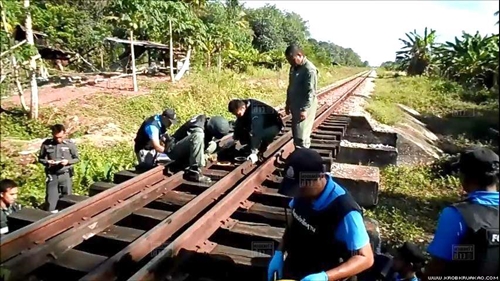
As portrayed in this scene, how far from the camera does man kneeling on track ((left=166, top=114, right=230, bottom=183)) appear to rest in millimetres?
5625

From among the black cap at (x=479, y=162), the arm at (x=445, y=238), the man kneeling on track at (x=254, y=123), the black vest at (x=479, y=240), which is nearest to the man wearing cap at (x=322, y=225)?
the arm at (x=445, y=238)

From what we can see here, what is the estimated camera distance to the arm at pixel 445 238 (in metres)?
2.22

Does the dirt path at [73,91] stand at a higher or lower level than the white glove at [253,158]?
higher

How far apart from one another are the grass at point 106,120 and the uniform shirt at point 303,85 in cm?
321

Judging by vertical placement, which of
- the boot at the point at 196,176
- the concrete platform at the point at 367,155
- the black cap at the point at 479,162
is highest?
the black cap at the point at 479,162

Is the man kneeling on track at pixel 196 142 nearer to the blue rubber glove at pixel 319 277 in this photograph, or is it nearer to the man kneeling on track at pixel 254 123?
the man kneeling on track at pixel 254 123

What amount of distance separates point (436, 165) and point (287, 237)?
7.92 metres

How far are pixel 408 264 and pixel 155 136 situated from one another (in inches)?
145

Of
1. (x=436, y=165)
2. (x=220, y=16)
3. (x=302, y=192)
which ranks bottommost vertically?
(x=436, y=165)

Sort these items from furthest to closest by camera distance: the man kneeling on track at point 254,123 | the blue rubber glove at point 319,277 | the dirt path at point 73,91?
the dirt path at point 73,91 < the man kneeling on track at point 254,123 < the blue rubber glove at point 319,277

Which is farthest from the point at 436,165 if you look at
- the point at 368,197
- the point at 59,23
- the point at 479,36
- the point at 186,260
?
the point at 479,36

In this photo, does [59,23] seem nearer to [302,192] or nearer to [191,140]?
[191,140]

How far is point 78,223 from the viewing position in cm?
409

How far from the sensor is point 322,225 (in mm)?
2496
